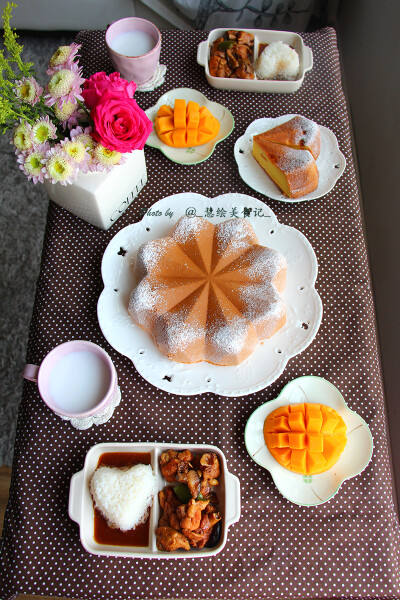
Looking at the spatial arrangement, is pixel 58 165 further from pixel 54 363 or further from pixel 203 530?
pixel 203 530

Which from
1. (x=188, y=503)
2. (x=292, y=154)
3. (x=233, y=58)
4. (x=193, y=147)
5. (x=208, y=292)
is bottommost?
(x=188, y=503)

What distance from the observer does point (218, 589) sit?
3.46 feet

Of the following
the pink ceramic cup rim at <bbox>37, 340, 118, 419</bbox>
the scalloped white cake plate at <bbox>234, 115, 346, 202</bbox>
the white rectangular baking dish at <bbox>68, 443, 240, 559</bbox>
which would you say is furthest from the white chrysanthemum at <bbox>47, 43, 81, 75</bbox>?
the white rectangular baking dish at <bbox>68, 443, 240, 559</bbox>

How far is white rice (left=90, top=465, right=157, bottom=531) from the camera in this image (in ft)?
3.33

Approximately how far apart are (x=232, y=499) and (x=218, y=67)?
1217 mm

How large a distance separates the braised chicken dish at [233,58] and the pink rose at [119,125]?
52cm

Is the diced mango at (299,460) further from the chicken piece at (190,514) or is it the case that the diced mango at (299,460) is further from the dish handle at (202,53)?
the dish handle at (202,53)

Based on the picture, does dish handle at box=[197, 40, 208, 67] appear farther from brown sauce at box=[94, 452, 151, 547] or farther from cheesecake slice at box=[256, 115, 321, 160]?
brown sauce at box=[94, 452, 151, 547]

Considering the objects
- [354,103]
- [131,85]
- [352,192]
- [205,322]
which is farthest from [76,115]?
[354,103]

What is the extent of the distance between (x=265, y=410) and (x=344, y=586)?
1.34ft

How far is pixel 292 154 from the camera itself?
1.29 m

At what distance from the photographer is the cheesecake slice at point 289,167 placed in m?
1.29

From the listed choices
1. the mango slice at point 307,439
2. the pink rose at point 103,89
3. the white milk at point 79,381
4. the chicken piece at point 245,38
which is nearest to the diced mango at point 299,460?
the mango slice at point 307,439

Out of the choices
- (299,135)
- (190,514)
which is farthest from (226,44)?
(190,514)
